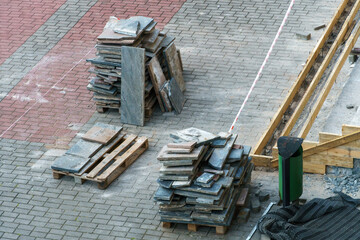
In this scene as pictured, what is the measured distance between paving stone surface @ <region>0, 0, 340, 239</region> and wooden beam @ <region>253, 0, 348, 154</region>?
1.61 ft

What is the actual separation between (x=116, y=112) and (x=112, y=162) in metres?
2.21

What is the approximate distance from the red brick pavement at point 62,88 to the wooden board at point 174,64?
1938mm

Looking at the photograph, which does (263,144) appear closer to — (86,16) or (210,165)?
(210,165)

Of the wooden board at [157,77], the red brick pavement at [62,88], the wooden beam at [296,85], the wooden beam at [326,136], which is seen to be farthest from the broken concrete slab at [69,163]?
the wooden beam at [326,136]

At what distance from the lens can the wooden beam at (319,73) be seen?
1509cm

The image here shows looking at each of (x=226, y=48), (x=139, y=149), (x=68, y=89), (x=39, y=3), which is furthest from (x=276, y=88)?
(x=39, y=3)

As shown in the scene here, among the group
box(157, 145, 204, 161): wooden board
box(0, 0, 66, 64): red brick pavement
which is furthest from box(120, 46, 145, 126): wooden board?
box(0, 0, 66, 64): red brick pavement

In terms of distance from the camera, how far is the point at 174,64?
17.3m

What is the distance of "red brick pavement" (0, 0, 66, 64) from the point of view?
65.5ft

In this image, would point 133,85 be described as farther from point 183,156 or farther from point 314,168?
point 314,168

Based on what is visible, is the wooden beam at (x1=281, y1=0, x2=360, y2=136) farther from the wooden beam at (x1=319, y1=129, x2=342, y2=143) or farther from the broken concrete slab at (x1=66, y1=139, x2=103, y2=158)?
the broken concrete slab at (x1=66, y1=139, x2=103, y2=158)

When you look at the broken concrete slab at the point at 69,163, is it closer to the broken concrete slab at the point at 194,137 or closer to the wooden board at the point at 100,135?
the wooden board at the point at 100,135

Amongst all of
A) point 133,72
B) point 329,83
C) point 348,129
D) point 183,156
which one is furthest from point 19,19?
point 348,129

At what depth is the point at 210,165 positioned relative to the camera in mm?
13203
